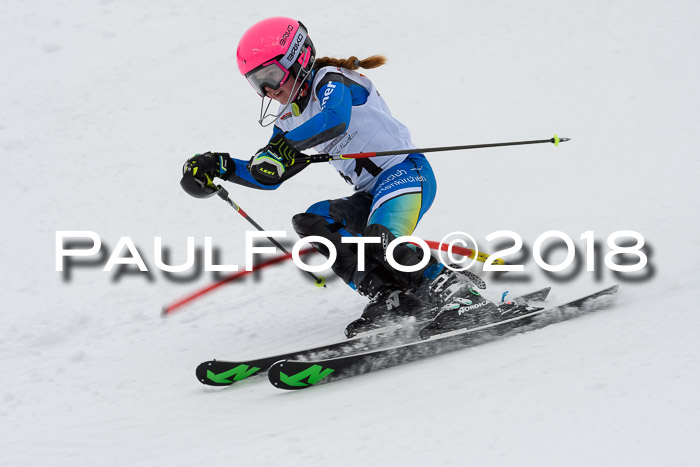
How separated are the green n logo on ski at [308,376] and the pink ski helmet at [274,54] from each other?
5.15 feet

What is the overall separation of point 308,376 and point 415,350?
613 millimetres

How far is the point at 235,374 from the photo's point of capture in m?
3.80

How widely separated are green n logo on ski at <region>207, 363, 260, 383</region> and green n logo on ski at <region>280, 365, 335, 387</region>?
46 cm

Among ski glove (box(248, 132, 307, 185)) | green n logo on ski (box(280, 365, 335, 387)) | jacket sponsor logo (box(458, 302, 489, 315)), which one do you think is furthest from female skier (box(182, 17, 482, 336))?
green n logo on ski (box(280, 365, 335, 387))

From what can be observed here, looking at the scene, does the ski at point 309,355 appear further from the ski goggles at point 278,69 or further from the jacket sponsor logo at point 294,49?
the jacket sponsor logo at point 294,49

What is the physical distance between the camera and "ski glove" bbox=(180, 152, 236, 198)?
4.04 meters

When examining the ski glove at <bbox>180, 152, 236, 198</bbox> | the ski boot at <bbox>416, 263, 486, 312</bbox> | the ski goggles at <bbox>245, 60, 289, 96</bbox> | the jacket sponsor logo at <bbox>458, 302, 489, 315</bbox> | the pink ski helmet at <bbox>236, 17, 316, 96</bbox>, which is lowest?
the jacket sponsor logo at <bbox>458, 302, 489, 315</bbox>

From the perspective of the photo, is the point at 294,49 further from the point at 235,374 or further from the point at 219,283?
the point at 235,374

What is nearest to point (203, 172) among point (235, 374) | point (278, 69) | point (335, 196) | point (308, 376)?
point (278, 69)

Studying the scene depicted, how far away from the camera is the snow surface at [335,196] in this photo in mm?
2561

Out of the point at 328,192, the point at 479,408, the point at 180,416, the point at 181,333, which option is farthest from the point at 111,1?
the point at 479,408

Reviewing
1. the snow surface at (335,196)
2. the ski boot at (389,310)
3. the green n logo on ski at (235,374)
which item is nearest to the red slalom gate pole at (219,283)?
the snow surface at (335,196)

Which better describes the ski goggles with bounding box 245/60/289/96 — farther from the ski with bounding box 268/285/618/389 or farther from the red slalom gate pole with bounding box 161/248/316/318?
the ski with bounding box 268/285/618/389

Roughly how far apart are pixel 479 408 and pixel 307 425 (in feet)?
2.23
